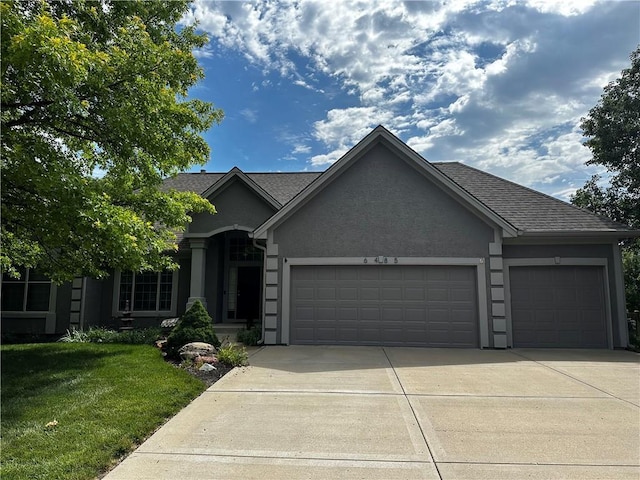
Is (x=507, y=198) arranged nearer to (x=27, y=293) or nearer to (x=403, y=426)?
(x=403, y=426)

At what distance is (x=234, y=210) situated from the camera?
14.4 meters

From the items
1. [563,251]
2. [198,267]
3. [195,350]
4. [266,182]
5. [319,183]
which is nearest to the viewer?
[195,350]

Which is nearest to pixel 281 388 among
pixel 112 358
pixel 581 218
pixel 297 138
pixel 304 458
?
pixel 304 458

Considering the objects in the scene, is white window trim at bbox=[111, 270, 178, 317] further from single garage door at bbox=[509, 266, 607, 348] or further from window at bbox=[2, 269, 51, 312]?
single garage door at bbox=[509, 266, 607, 348]

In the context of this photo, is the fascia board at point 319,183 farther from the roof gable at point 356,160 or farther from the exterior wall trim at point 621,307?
the exterior wall trim at point 621,307

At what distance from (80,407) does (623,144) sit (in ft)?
65.0

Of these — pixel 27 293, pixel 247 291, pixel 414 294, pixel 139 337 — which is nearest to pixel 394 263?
pixel 414 294

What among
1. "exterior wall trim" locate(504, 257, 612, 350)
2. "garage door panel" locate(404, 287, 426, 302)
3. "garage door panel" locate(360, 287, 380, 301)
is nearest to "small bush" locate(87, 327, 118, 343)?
"garage door panel" locate(360, 287, 380, 301)

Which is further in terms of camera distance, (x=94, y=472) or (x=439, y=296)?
(x=439, y=296)

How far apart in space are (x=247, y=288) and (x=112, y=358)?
6.55 metres

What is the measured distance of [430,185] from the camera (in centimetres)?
1188

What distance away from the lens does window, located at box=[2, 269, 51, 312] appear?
570 inches

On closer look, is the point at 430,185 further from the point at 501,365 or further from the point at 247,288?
the point at 247,288

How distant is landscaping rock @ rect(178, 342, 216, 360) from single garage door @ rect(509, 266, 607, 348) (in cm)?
845
